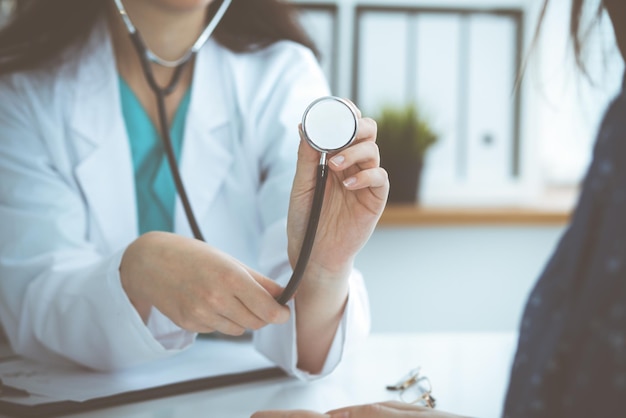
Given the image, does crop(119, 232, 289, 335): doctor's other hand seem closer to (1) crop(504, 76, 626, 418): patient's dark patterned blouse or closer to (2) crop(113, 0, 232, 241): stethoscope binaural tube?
(2) crop(113, 0, 232, 241): stethoscope binaural tube

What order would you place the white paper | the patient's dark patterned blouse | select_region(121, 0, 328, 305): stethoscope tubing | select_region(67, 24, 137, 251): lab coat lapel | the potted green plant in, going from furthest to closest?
the potted green plant → select_region(67, 24, 137, 251): lab coat lapel → the white paper → select_region(121, 0, 328, 305): stethoscope tubing → the patient's dark patterned blouse

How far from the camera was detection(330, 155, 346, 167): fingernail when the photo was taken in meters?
0.68

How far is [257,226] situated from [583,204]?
676mm

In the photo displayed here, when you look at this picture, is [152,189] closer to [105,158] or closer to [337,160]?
[105,158]

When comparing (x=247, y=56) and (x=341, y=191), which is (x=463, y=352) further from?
(x=247, y=56)

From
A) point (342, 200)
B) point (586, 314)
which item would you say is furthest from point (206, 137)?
point (586, 314)

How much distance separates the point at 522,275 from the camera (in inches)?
76.4

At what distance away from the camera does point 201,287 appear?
0.77 metres

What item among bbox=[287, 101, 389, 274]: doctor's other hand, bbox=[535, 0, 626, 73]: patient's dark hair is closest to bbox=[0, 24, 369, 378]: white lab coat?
bbox=[287, 101, 389, 274]: doctor's other hand

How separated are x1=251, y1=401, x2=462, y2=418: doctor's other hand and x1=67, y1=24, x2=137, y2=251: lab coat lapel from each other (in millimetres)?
482

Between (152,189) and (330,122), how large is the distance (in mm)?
503

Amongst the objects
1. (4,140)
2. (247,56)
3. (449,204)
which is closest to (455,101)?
(449,204)

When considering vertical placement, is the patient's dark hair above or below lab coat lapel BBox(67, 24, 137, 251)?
above

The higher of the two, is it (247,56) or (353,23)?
(353,23)
